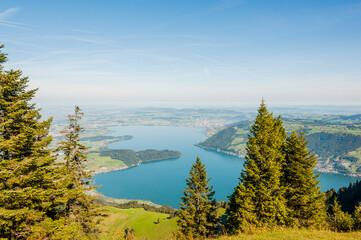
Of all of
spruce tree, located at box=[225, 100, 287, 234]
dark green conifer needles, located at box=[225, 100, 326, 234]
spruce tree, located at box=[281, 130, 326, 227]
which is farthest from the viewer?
spruce tree, located at box=[281, 130, 326, 227]

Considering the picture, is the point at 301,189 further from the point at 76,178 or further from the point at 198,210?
the point at 76,178

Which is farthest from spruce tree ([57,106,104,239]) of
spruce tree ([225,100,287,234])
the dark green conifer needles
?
spruce tree ([225,100,287,234])

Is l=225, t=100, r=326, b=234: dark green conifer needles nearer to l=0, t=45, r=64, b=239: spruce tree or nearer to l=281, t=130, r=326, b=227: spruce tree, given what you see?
l=281, t=130, r=326, b=227: spruce tree

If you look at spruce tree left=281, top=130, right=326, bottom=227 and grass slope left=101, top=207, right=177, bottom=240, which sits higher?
spruce tree left=281, top=130, right=326, bottom=227

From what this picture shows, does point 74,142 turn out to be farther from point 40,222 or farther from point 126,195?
point 126,195

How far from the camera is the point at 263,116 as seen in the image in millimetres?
19062

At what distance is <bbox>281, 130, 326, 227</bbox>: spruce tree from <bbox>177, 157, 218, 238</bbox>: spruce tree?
11567 mm

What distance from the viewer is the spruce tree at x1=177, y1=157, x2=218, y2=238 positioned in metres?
25.7

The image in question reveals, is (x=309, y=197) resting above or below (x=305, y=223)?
above

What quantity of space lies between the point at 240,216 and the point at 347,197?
100 meters

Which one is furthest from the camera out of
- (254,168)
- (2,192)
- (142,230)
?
(142,230)

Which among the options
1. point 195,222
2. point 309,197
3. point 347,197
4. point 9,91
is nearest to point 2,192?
point 9,91

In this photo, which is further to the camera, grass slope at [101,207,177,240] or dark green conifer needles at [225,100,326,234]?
grass slope at [101,207,177,240]

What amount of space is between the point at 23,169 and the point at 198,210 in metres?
22.7
